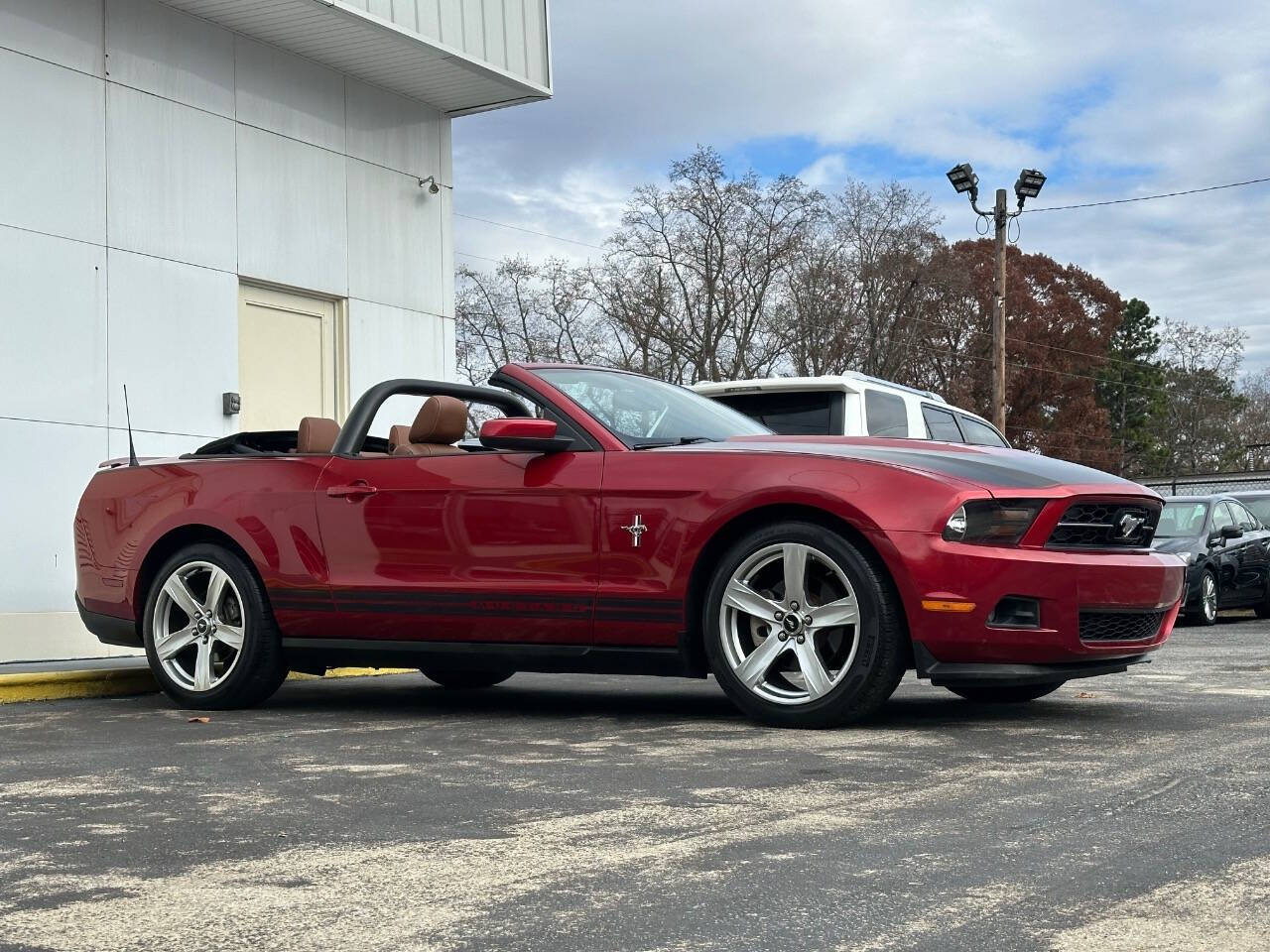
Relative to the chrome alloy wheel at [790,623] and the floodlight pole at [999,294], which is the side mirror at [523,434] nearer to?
the chrome alloy wheel at [790,623]

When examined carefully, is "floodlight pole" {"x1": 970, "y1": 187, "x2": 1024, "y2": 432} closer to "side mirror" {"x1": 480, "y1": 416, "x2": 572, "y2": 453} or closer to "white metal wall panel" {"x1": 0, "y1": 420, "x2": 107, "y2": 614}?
"white metal wall panel" {"x1": 0, "y1": 420, "x2": 107, "y2": 614}

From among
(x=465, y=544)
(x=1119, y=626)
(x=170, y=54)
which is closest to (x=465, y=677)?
(x=465, y=544)

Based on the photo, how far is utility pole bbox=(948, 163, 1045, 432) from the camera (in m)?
27.3

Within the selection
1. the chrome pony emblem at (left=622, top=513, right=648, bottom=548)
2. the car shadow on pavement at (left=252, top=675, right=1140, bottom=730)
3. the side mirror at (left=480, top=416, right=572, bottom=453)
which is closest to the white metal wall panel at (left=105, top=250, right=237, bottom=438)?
the car shadow on pavement at (left=252, top=675, right=1140, bottom=730)

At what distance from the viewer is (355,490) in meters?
6.94

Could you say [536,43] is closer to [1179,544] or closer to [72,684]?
[72,684]

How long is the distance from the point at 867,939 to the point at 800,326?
43185mm

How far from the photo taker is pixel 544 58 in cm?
1496

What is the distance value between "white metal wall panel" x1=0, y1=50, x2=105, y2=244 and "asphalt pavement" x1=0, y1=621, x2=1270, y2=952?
225 inches

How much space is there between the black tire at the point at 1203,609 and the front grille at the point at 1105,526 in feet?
36.8

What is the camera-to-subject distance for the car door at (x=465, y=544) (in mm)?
6332

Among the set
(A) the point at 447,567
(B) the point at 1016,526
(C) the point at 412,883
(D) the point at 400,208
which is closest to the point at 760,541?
(B) the point at 1016,526

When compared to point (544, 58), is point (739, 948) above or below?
below

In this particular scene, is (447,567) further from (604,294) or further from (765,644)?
(604,294)
